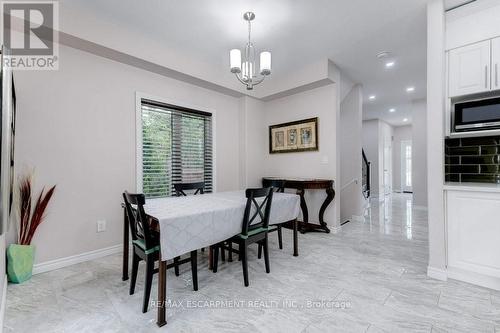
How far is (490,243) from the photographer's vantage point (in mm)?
2062

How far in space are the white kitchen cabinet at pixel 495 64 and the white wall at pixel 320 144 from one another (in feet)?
6.24

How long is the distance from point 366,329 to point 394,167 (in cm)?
931

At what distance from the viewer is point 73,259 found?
8.59ft

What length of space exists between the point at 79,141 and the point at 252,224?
2.22 metres

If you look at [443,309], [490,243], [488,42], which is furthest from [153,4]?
[490,243]

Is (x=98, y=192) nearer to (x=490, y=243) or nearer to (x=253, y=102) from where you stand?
(x=253, y=102)

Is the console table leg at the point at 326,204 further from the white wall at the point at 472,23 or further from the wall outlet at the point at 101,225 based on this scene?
Answer: the wall outlet at the point at 101,225

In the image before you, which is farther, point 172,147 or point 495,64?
point 172,147

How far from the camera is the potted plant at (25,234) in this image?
213cm

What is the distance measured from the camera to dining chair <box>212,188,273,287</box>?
2.15 m

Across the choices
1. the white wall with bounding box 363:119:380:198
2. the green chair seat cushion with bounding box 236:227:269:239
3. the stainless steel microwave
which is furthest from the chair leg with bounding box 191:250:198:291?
the white wall with bounding box 363:119:380:198

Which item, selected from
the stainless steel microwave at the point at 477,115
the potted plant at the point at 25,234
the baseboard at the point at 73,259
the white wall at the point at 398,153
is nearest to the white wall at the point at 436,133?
the stainless steel microwave at the point at 477,115

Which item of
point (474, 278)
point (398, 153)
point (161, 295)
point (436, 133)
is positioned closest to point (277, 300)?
point (161, 295)

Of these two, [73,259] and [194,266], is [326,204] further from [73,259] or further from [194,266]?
[73,259]
